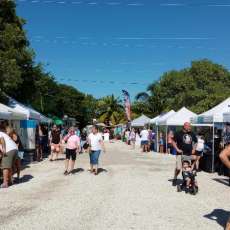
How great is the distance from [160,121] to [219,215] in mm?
23512

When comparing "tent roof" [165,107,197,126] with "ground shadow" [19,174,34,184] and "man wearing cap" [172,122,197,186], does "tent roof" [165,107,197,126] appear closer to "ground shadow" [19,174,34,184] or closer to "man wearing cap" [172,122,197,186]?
"ground shadow" [19,174,34,184]

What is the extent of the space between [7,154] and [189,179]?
4.82 meters

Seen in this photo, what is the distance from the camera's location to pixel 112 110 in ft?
260

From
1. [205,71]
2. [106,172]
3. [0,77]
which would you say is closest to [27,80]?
[0,77]

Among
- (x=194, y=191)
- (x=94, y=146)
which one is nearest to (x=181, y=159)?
(x=194, y=191)

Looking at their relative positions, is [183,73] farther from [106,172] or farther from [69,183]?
[69,183]

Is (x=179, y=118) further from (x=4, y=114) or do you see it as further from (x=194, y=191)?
(x=194, y=191)

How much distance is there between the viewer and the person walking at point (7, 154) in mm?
12218

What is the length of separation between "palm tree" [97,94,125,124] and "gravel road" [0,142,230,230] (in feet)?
206

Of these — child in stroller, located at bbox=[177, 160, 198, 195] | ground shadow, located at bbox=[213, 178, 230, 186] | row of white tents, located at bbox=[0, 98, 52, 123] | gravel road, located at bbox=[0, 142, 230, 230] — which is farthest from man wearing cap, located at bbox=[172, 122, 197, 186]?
row of white tents, located at bbox=[0, 98, 52, 123]

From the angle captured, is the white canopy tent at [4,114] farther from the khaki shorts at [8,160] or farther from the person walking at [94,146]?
the khaki shorts at [8,160]

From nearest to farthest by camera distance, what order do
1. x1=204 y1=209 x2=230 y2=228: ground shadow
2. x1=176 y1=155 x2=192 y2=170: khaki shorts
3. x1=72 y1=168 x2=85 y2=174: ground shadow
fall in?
x1=204 y1=209 x2=230 y2=228: ground shadow < x1=176 y1=155 x2=192 y2=170: khaki shorts < x1=72 y1=168 x2=85 y2=174: ground shadow

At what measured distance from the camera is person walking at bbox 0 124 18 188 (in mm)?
12218

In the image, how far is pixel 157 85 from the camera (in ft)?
186
